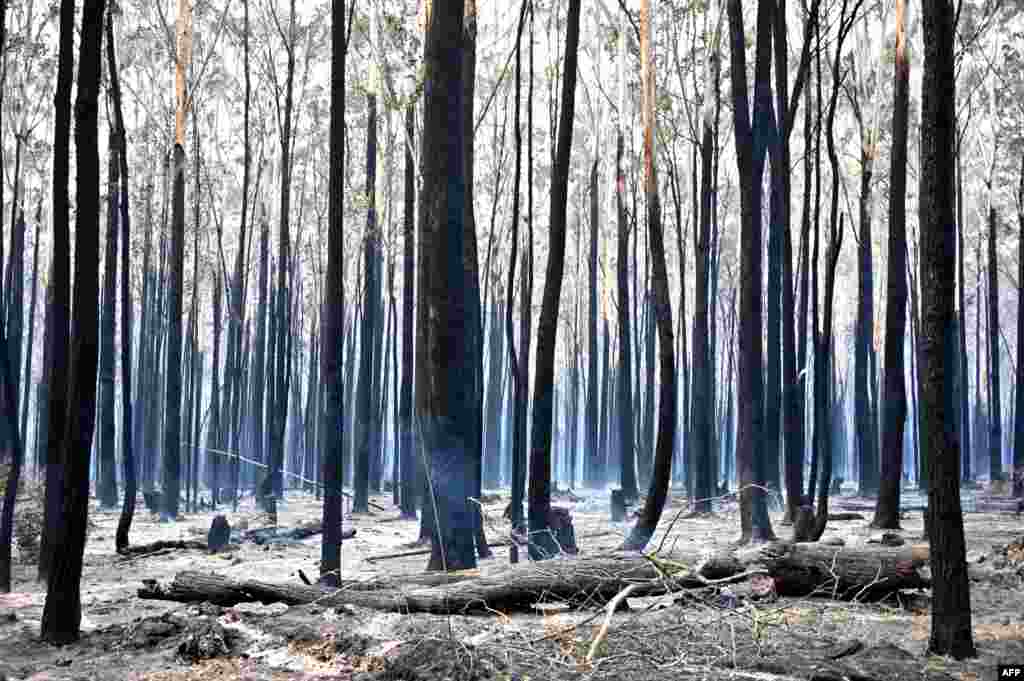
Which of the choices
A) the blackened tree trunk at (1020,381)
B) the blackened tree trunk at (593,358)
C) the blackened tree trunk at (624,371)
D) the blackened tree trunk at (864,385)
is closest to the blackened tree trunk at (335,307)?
the blackened tree trunk at (624,371)

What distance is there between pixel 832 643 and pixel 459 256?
12.4 ft

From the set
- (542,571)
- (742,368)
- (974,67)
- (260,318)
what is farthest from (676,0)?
(542,571)

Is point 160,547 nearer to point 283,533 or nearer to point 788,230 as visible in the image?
point 283,533

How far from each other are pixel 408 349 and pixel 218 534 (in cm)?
414

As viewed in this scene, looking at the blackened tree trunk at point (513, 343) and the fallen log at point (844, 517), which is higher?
the blackened tree trunk at point (513, 343)

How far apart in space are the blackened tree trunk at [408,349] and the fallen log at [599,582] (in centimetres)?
608

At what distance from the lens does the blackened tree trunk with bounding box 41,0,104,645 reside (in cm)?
516

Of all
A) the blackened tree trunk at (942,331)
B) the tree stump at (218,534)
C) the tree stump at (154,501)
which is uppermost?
the blackened tree trunk at (942,331)

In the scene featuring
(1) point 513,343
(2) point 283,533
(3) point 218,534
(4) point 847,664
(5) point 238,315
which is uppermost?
(5) point 238,315

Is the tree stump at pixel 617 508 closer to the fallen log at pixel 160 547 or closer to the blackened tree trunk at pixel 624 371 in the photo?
the blackened tree trunk at pixel 624 371

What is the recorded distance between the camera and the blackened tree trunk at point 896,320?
9445mm

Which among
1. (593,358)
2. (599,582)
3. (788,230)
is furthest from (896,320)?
(593,358)

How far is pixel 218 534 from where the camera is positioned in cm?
975

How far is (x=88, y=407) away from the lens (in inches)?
205
